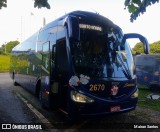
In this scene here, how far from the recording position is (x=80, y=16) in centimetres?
789

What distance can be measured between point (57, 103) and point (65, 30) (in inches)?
90.4

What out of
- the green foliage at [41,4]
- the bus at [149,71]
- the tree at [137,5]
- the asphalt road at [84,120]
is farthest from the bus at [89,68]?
the bus at [149,71]

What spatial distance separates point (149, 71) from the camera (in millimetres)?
17016

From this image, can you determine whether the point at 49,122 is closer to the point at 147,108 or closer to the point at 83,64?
the point at 83,64

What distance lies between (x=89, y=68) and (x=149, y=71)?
10.6 m

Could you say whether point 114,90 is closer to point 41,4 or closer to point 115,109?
point 115,109

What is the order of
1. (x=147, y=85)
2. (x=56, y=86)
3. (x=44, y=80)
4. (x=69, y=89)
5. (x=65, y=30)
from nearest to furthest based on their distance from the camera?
(x=69, y=89) < (x=65, y=30) < (x=56, y=86) < (x=44, y=80) < (x=147, y=85)

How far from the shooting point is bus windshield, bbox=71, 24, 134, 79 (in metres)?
7.30

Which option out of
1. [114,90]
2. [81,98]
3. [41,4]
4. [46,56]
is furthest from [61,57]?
[114,90]

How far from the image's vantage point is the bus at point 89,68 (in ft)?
23.2

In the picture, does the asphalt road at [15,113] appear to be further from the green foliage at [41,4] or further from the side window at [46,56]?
the green foliage at [41,4]

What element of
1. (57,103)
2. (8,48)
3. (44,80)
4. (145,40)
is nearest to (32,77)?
(44,80)

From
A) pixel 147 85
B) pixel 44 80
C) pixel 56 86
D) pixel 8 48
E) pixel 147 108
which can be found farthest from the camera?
pixel 8 48

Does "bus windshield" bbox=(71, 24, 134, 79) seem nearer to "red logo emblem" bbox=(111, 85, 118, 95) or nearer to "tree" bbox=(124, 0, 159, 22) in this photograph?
"red logo emblem" bbox=(111, 85, 118, 95)
